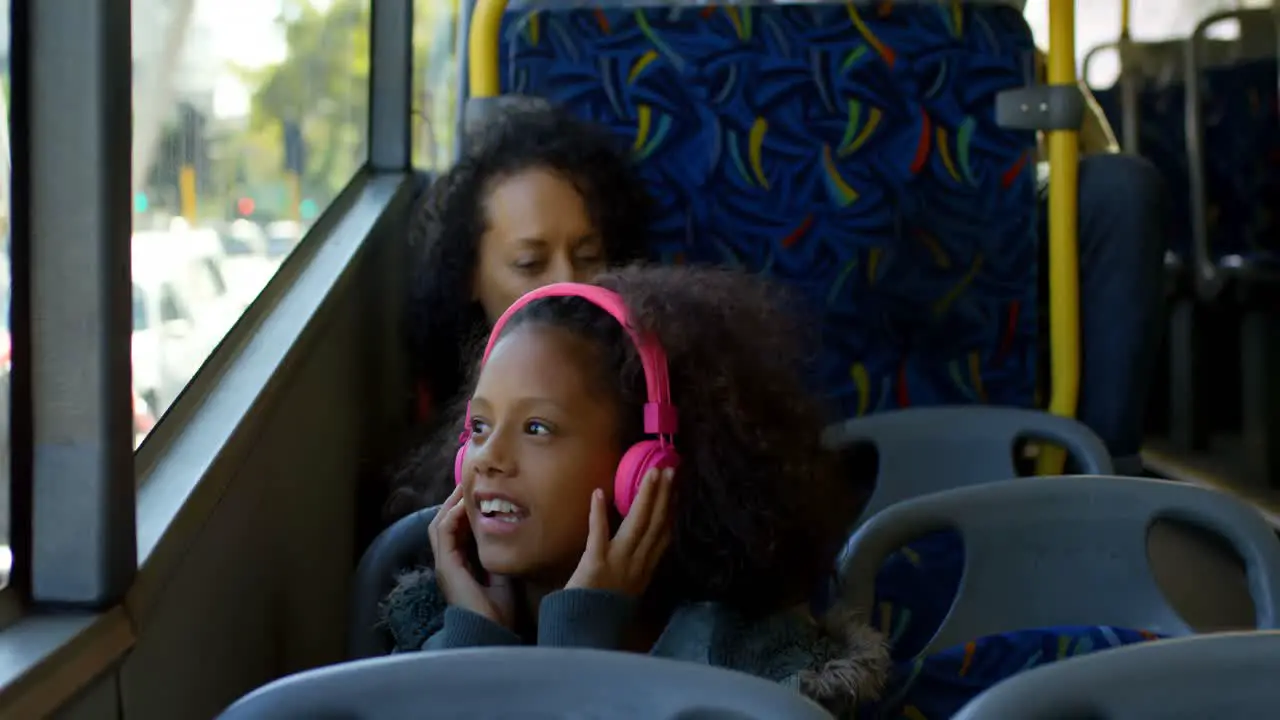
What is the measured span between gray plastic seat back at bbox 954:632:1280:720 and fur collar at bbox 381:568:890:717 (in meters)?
0.29

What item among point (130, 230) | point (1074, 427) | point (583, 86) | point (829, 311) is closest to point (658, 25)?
point (583, 86)

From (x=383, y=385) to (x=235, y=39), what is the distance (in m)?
0.70

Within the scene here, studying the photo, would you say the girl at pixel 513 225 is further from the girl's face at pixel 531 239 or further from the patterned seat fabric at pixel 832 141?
the patterned seat fabric at pixel 832 141

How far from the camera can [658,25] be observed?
210 centimetres

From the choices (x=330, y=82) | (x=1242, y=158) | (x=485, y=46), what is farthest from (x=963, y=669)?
(x=1242, y=158)

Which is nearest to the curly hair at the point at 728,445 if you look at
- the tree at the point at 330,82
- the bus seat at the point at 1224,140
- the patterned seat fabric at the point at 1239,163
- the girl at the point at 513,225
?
the girl at the point at 513,225

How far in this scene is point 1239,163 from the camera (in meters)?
4.21

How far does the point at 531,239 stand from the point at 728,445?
771mm

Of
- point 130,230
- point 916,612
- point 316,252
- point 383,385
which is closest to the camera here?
point 130,230

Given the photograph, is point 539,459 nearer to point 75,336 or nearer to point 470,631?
point 470,631

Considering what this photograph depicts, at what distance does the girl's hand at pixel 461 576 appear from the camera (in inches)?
45.1

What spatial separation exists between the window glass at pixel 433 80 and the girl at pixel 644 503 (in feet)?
5.31

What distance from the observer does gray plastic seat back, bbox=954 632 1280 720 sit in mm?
715

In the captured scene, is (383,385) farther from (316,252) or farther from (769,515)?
(769,515)
